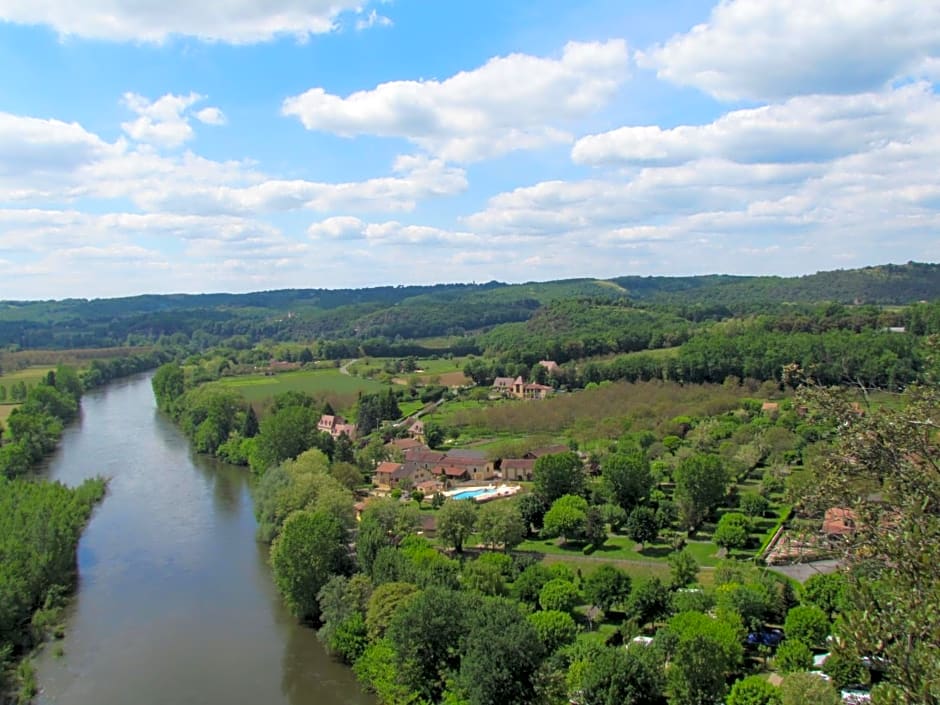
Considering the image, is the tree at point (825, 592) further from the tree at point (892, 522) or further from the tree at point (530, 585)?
the tree at point (892, 522)

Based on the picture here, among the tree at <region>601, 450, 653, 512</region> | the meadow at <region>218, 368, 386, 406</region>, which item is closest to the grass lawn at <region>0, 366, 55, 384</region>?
the meadow at <region>218, 368, 386, 406</region>

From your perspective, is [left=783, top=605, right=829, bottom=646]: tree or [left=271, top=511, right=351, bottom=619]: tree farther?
[left=271, top=511, right=351, bottom=619]: tree

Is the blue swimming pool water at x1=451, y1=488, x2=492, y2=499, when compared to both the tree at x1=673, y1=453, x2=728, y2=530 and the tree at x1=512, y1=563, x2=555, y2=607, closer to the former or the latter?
the tree at x1=673, y1=453, x2=728, y2=530

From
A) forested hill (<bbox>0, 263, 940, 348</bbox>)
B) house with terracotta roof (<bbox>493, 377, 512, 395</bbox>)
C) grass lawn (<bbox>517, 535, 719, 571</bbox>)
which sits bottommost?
grass lawn (<bbox>517, 535, 719, 571</bbox>)

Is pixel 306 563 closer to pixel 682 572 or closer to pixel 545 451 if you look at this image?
pixel 682 572

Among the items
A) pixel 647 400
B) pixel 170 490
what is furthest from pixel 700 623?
pixel 647 400

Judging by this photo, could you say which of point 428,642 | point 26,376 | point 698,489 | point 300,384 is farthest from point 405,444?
point 26,376

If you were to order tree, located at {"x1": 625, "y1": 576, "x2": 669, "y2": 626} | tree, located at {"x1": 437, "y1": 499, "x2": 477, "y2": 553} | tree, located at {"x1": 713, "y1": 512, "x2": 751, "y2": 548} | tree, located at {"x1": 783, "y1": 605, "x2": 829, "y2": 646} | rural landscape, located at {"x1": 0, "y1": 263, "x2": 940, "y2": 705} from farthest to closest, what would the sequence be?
tree, located at {"x1": 437, "y1": 499, "x2": 477, "y2": 553}
tree, located at {"x1": 713, "y1": 512, "x2": 751, "y2": 548}
tree, located at {"x1": 625, "y1": 576, "x2": 669, "y2": 626}
tree, located at {"x1": 783, "y1": 605, "x2": 829, "y2": 646}
rural landscape, located at {"x1": 0, "y1": 263, "x2": 940, "y2": 705}

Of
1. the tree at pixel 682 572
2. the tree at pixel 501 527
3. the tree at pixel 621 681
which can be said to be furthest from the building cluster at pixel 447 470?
the tree at pixel 621 681
